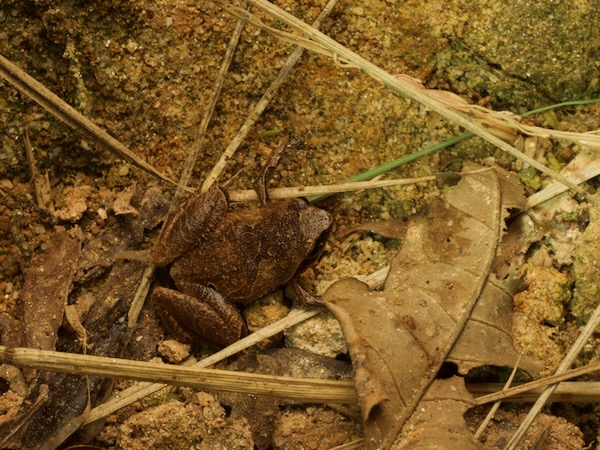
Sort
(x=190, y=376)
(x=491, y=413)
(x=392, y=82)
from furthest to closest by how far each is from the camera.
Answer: (x=491, y=413)
(x=392, y=82)
(x=190, y=376)

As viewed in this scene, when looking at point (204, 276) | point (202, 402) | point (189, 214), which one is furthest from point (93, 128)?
point (202, 402)

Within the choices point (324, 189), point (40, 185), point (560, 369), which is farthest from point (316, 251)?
point (40, 185)

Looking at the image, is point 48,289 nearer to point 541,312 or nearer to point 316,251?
point 316,251

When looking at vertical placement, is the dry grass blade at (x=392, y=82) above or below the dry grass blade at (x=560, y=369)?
above

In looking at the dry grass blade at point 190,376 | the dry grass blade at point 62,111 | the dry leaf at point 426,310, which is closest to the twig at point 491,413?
the dry leaf at point 426,310

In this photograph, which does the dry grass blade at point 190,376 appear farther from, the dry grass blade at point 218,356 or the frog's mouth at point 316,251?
the frog's mouth at point 316,251

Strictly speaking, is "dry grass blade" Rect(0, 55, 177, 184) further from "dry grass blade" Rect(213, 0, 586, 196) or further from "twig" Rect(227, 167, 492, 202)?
"dry grass blade" Rect(213, 0, 586, 196)

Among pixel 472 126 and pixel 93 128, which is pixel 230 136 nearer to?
pixel 93 128

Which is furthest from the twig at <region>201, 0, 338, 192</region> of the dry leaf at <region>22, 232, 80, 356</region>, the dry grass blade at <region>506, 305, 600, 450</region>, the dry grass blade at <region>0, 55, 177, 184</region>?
the dry grass blade at <region>506, 305, 600, 450</region>
